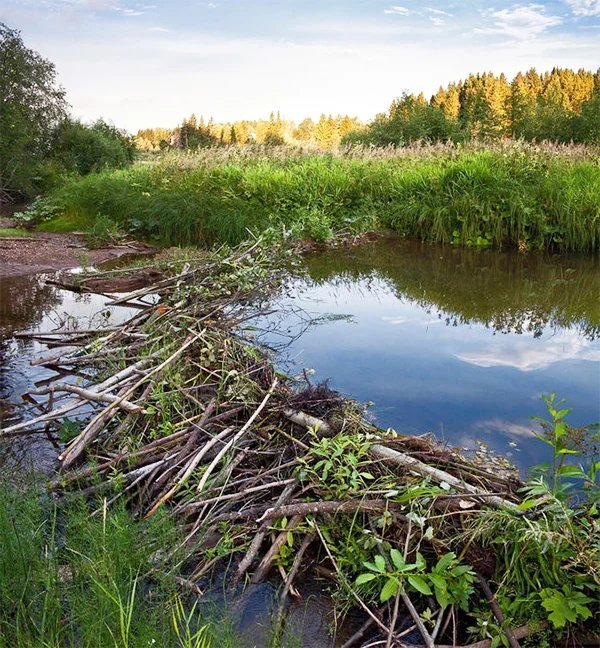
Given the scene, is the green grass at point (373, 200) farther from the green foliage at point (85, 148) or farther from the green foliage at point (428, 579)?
the green foliage at point (85, 148)

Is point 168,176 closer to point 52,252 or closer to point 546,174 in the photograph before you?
point 52,252

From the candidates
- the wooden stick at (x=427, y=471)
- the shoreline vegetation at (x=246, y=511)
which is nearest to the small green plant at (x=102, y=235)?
the shoreline vegetation at (x=246, y=511)

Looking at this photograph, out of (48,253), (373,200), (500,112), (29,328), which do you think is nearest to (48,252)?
(48,253)

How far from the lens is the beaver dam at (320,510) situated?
7.93 feet

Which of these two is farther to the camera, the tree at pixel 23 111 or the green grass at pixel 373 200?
the tree at pixel 23 111

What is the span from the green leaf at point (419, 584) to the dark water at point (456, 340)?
160cm

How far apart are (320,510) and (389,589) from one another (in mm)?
579

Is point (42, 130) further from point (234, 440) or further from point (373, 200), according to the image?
point (234, 440)

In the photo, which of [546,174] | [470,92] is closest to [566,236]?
[546,174]

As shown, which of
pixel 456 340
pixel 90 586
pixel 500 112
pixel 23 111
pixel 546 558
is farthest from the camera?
pixel 500 112

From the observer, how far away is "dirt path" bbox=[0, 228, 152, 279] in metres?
9.71

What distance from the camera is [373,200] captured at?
1357 cm

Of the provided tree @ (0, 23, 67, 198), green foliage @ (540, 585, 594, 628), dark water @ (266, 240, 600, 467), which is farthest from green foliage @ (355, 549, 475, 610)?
tree @ (0, 23, 67, 198)

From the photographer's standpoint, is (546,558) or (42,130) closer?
(546,558)
